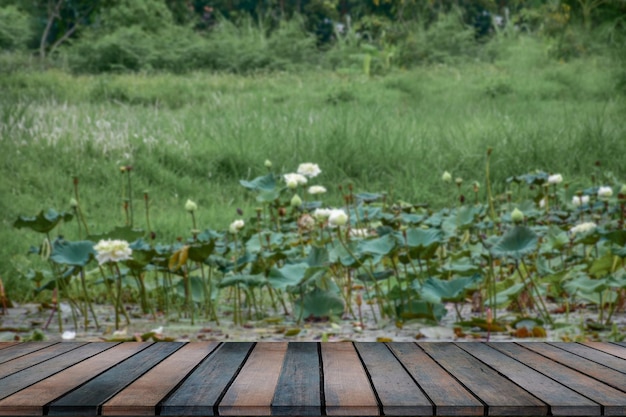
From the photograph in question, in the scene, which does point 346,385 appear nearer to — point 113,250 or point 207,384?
point 207,384

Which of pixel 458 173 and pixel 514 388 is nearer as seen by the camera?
pixel 514 388

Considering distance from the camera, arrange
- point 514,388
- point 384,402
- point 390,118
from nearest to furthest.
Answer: point 384,402, point 514,388, point 390,118

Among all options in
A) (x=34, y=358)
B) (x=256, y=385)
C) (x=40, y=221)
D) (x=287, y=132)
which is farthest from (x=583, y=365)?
(x=287, y=132)

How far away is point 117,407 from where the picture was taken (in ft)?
3.60

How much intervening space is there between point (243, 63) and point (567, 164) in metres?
2.42

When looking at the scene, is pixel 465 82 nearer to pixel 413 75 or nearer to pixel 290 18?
pixel 413 75

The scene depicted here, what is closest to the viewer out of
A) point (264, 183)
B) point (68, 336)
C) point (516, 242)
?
point (516, 242)

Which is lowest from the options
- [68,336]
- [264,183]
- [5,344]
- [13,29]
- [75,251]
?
[68,336]

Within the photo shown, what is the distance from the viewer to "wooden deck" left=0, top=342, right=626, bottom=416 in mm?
1095

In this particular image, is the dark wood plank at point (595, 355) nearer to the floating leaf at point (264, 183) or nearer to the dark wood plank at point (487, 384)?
the dark wood plank at point (487, 384)

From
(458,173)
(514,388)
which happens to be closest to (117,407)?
(514,388)

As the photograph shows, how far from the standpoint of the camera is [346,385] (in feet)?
3.90

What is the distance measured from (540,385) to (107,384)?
0.65m

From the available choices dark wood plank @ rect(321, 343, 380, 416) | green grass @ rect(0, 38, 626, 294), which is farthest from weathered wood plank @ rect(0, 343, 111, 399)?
green grass @ rect(0, 38, 626, 294)
